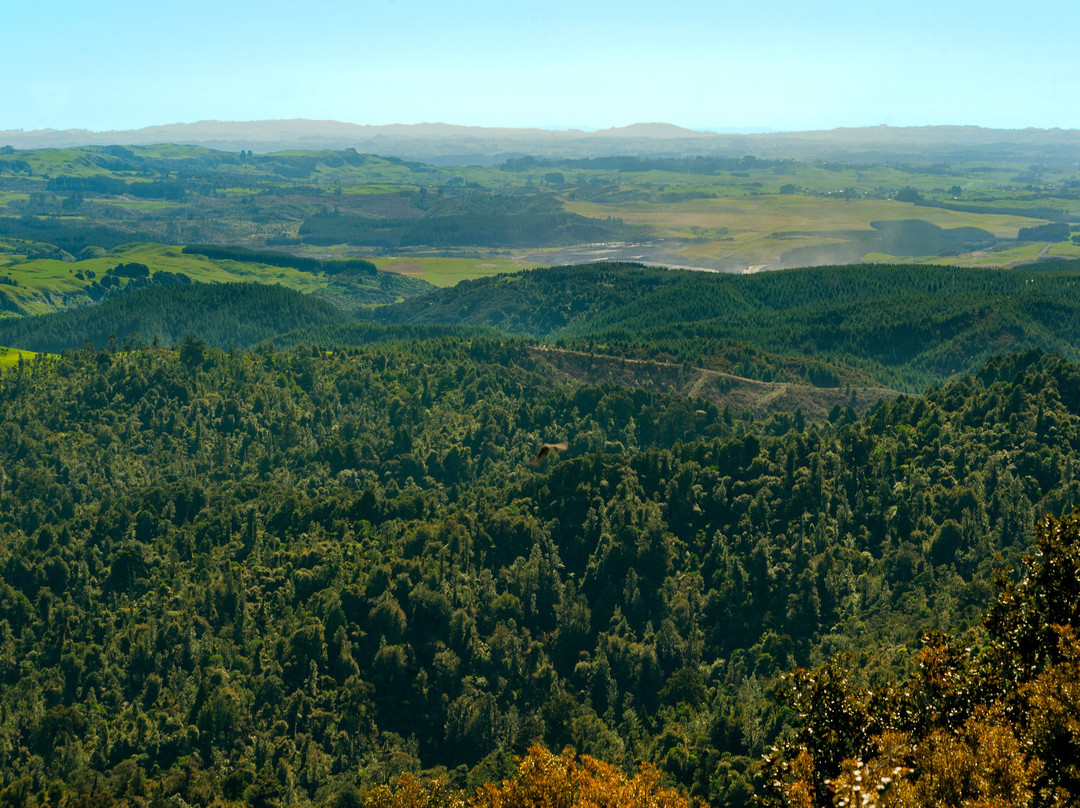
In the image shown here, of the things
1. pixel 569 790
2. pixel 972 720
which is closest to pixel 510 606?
pixel 569 790

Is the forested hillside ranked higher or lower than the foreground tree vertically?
lower

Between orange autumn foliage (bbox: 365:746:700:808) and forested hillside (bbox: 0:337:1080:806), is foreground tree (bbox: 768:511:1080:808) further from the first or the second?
forested hillside (bbox: 0:337:1080:806)

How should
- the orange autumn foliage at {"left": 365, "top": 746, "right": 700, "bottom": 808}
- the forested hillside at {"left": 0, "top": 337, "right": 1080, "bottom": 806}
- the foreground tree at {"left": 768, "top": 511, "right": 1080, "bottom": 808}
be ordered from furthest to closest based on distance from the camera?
the forested hillside at {"left": 0, "top": 337, "right": 1080, "bottom": 806}
the orange autumn foliage at {"left": 365, "top": 746, "right": 700, "bottom": 808}
the foreground tree at {"left": 768, "top": 511, "right": 1080, "bottom": 808}

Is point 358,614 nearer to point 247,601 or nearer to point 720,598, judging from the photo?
point 247,601

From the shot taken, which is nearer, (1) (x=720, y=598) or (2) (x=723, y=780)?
(2) (x=723, y=780)

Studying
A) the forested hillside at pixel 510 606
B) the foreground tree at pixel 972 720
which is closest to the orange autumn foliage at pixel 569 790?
the foreground tree at pixel 972 720

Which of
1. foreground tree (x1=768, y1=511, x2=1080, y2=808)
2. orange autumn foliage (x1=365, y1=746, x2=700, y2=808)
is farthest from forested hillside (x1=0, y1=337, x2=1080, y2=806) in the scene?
foreground tree (x1=768, y1=511, x2=1080, y2=808)

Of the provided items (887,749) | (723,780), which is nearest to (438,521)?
(723,780)

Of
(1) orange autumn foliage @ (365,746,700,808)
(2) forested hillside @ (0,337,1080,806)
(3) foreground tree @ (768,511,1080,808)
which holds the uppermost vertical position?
(3) foreground tree @ (768,511,1080,808)
